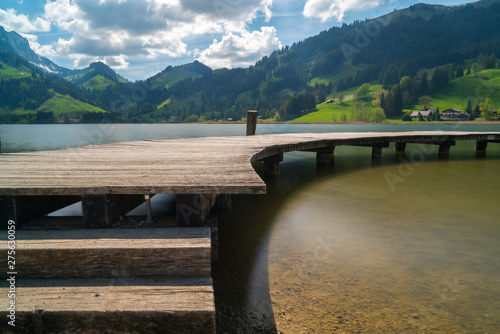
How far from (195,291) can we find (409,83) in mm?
190590

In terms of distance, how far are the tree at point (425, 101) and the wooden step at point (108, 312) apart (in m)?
177

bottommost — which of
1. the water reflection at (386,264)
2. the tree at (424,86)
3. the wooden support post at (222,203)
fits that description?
the water reflection at (386,264)

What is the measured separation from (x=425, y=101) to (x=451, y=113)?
56.2 ft

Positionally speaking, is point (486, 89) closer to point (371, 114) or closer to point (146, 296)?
point (371, 114)

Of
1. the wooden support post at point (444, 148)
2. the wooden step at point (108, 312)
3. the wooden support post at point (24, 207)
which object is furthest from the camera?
the wooden support post at point (444, 148)

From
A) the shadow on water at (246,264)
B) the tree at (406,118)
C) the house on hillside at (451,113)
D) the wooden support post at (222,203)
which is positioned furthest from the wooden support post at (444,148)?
the house on hillside at (451,113)

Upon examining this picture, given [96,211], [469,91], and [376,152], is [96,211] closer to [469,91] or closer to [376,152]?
[376,152]

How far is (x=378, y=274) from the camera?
13.7 feet

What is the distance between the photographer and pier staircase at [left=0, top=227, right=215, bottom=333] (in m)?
1.93

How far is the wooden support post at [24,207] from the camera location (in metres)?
2.74

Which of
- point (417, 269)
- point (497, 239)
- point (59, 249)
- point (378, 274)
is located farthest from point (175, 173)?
point (497, 239)

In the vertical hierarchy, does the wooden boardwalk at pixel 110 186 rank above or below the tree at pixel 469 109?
below

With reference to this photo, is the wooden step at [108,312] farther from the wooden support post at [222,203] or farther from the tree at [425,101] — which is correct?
the tree at [425,101]

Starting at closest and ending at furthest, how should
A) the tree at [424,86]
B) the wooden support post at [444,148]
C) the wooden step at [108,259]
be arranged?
the wooden step at [108,259] → the wooden support post at [444,148] → the tree at [424,86]
